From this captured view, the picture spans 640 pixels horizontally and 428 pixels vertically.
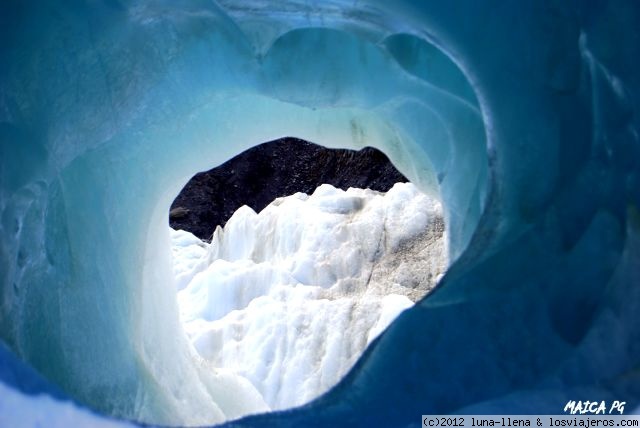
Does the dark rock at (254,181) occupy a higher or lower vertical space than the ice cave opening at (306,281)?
higher

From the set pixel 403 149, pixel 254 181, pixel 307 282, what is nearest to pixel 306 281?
pixel 307 282

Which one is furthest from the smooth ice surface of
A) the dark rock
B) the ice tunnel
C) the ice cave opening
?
the dark rock

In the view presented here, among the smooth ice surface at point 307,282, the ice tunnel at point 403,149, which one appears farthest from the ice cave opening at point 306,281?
the ice tunnel at point 403,149

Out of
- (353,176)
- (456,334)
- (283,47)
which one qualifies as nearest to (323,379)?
(283,47)

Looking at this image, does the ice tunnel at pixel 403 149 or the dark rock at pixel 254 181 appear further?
the dark rock at pixel 254 181

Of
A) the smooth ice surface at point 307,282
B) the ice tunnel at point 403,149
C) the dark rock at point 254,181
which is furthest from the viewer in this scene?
the dark rock at point 254,181

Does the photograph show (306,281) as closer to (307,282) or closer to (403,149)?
(307,282)

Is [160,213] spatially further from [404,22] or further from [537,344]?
[537,344]

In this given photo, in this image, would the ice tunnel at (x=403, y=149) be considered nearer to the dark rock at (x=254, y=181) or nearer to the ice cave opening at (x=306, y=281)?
the ice cave opening at (x=306, y=281)
